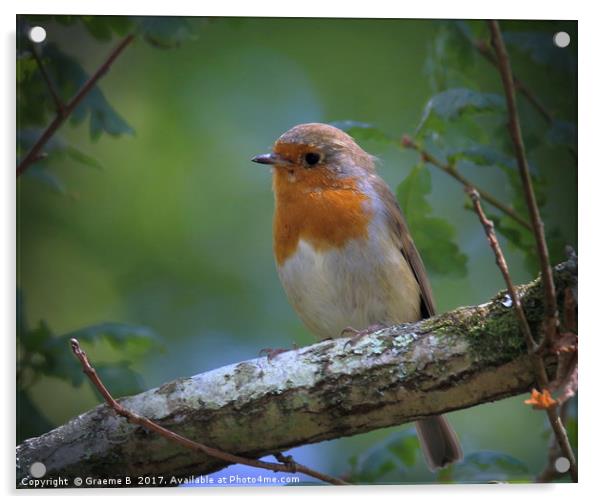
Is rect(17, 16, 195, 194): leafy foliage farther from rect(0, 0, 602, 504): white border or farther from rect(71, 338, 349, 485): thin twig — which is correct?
rect(71, 338, 349, 485): thin twig

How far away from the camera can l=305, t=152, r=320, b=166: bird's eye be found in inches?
103

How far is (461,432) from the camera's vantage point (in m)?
2.70

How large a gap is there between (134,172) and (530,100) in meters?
1.38

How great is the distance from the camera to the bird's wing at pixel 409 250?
8.54 feet

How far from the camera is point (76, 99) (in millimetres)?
2576

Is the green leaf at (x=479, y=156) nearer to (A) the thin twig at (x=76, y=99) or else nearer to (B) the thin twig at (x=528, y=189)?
(B) the thin twig at (x=528, y=189)

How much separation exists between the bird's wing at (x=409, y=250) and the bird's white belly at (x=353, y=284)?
40 mm

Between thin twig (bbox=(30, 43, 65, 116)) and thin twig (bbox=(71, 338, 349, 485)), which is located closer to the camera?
thin twig (bbox=(71, 338, 349, 485))

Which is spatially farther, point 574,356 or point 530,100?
point 530,100

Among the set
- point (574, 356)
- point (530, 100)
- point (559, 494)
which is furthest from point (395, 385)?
point (530, 100)

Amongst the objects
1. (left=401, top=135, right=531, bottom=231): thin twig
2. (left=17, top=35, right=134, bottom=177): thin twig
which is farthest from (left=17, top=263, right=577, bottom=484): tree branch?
(left=17, top=35, right=134, bottom=177): thin twig

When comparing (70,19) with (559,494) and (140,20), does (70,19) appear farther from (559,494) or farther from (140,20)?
(559,494)

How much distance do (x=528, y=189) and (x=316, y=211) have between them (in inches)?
39.2

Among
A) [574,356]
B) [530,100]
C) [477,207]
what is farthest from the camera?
[530,100]
